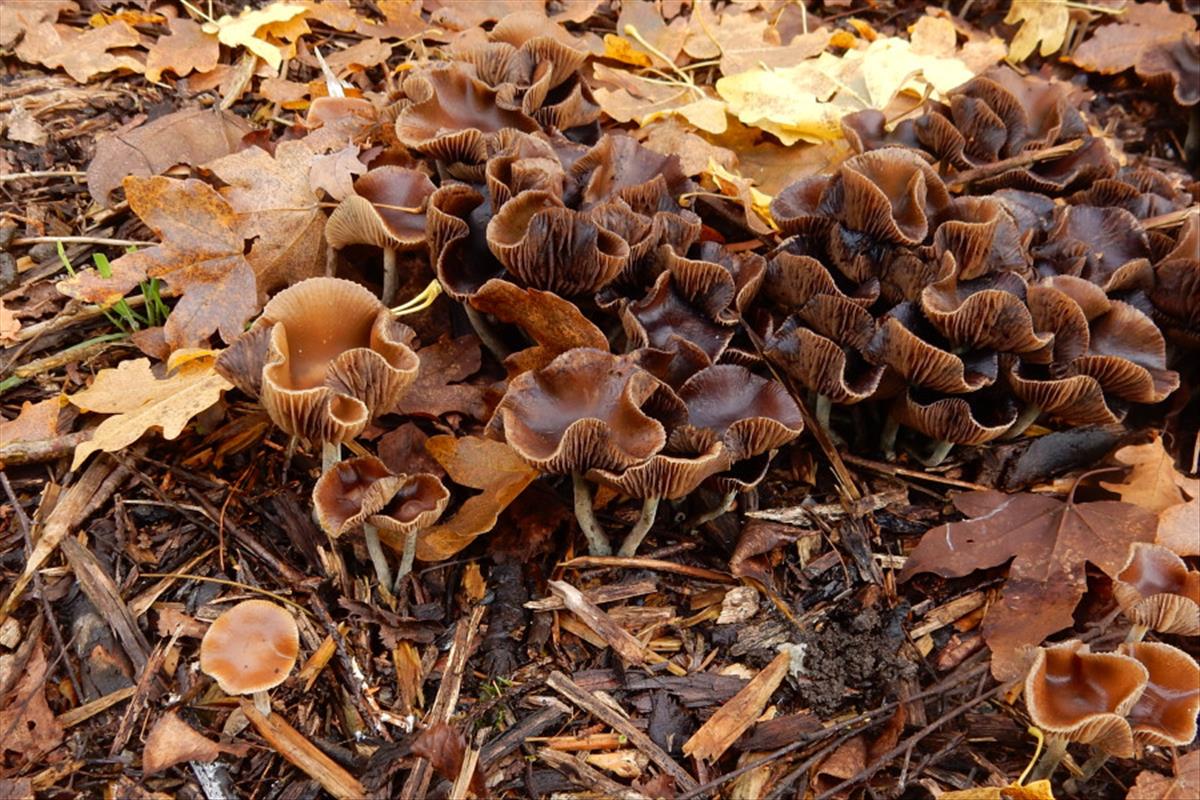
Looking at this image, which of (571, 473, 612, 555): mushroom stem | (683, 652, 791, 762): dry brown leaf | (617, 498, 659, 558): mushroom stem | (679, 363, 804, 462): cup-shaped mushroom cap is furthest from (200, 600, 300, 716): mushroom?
(679, 363, 804, 462): cup-shaped mushroom cap

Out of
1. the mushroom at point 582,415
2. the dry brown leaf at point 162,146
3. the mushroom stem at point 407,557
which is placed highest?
the mushroom at point 582,415

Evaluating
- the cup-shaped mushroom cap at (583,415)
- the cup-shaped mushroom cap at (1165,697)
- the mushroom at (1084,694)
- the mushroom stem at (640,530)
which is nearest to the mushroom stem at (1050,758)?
the mushroom at (1084,694)

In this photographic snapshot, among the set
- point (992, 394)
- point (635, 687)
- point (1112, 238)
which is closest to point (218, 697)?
point (635, 687)

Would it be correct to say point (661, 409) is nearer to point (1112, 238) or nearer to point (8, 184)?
point (1112, 238)

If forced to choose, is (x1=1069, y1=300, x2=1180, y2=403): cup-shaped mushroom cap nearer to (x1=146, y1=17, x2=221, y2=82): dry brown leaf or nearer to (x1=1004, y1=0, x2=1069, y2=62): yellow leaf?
(x1=1004, y1=0, x2=1069, y2=62): yellow leaf

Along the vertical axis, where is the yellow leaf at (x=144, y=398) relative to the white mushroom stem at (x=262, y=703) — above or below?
above

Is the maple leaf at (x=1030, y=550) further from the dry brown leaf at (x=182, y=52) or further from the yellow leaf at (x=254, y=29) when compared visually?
the dry brown leaf at (x=182, y=52)

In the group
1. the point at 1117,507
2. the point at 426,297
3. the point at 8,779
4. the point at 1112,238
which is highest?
the point at 1112,238
